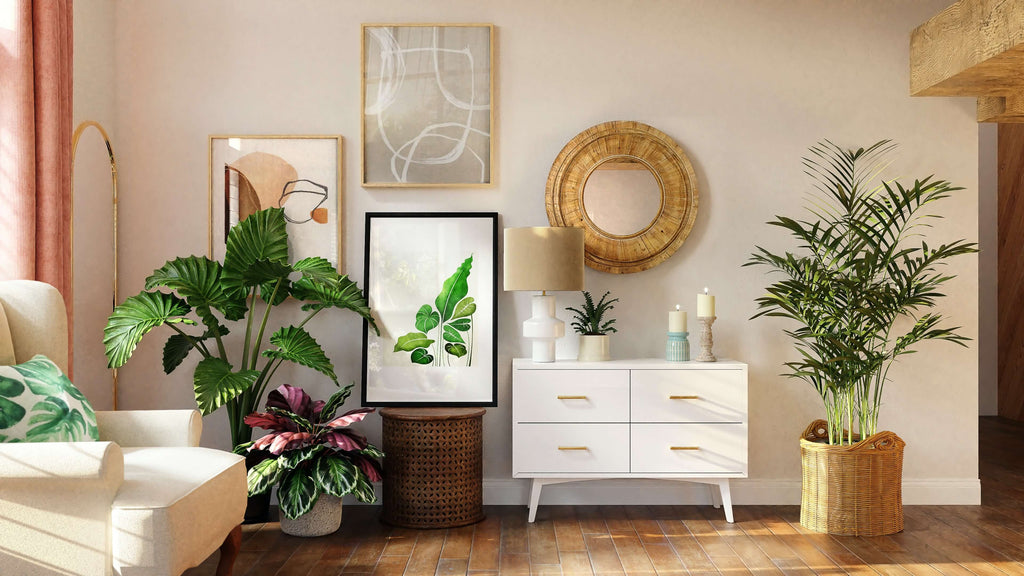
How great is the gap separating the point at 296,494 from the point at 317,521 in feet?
0.68

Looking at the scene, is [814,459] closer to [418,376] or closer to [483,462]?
[483,462]

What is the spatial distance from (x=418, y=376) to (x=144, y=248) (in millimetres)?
1473

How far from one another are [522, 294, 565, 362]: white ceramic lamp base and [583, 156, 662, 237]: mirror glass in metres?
0.52

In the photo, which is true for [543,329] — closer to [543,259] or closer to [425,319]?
[543,259]

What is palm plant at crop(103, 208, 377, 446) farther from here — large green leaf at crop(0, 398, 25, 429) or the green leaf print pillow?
large green leaf at crop(0, 398, 25, 429)

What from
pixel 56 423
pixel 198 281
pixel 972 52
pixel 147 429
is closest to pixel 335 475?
pixel 147 429

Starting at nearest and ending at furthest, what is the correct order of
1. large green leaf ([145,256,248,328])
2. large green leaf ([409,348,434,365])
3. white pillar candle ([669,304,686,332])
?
1. large green leaf ([145,256,248,328])
2. white pillar candle ([669,304,686,332])
3. large green leaf ([409,348,434,365])

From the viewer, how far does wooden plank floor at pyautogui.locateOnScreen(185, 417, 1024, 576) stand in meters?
2.95

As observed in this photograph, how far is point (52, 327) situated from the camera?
108 inches

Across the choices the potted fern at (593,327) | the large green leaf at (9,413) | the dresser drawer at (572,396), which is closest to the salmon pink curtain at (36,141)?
the large green leaf at (9,413)

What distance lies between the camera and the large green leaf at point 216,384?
121 inches

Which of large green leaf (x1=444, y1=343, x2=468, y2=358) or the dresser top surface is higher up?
large green leaf (x1=444, y1=343, x2=468, y2=358)

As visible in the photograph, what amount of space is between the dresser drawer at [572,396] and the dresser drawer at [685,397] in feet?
0.22

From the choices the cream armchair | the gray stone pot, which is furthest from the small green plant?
the cream armchair
